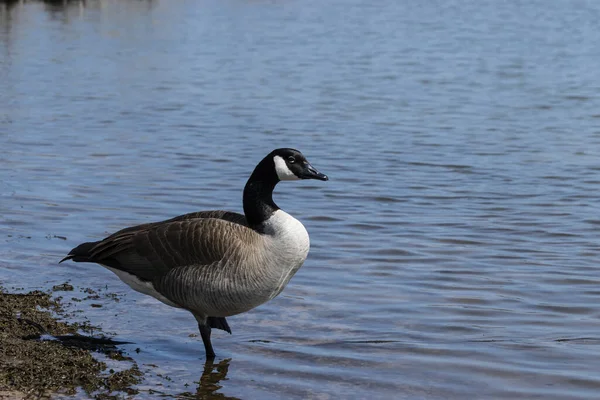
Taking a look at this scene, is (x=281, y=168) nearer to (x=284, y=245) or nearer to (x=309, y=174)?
(x=309, y=174)

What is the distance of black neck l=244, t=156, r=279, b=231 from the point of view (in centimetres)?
785

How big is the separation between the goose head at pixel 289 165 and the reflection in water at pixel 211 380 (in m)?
1.59

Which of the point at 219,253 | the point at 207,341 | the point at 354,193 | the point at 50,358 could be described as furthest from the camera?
the point at 354,193

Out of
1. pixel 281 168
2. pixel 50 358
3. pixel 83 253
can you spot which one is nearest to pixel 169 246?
pixel 83 253

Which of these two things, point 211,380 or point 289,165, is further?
point 289,165

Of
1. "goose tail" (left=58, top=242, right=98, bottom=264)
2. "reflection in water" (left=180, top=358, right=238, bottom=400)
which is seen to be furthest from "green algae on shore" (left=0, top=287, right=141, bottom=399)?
"goose tail" (left=58, top=242, right=98, bottom=264)

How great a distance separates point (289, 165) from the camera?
801cm

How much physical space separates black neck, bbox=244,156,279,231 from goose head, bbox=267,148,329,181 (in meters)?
0.05

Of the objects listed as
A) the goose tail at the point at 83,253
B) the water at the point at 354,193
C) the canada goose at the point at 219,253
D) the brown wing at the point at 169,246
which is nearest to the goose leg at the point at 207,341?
the canada goose at the point at 219,253

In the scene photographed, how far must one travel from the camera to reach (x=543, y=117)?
75.9 feet

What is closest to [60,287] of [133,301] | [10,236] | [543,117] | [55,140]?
[133,301]

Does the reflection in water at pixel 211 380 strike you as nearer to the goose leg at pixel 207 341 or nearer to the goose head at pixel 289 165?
the goose leg at pixel 207 341

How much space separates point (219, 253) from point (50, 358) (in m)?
1.46

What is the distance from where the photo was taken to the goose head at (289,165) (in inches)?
314
